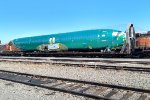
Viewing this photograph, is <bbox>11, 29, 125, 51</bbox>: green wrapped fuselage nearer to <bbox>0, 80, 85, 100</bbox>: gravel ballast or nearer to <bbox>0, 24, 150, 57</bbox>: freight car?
<bbox>0, 24, 150, 57</bbox>: freight car

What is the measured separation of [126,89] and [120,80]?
274 cm

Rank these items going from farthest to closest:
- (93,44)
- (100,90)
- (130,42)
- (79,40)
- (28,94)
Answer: (79,40), (93,44), (130,42), (28,94), (100,90)

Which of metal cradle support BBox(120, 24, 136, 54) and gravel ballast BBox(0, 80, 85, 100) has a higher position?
metal cradle support BBox(120, 24, 136, 54)

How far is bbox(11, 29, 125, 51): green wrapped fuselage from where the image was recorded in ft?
105

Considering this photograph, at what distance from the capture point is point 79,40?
1371 inches


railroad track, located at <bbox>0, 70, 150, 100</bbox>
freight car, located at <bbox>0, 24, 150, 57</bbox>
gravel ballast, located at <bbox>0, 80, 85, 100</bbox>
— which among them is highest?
freight car, located at <bbox>0, 24, 150, 57</bbox>

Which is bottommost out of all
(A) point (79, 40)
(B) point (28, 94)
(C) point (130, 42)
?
(B) point (28, 94)

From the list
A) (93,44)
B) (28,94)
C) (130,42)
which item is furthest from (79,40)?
(28,94)

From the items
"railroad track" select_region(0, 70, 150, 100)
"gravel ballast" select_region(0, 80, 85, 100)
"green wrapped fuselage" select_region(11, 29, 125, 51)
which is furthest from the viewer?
"green wrapped fuselage" select_region(11, 29, 125, 51)

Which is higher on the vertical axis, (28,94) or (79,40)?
(79,40)

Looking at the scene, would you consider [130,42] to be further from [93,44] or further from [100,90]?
[100,90]

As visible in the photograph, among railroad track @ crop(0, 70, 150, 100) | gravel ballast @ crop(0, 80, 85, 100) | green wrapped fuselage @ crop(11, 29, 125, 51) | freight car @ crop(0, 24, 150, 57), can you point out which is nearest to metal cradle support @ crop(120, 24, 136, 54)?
freight car @ crop(0, 24, 150, 57)

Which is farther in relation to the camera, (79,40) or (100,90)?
(79,40)

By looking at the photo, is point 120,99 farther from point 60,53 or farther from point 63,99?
point 60,53
